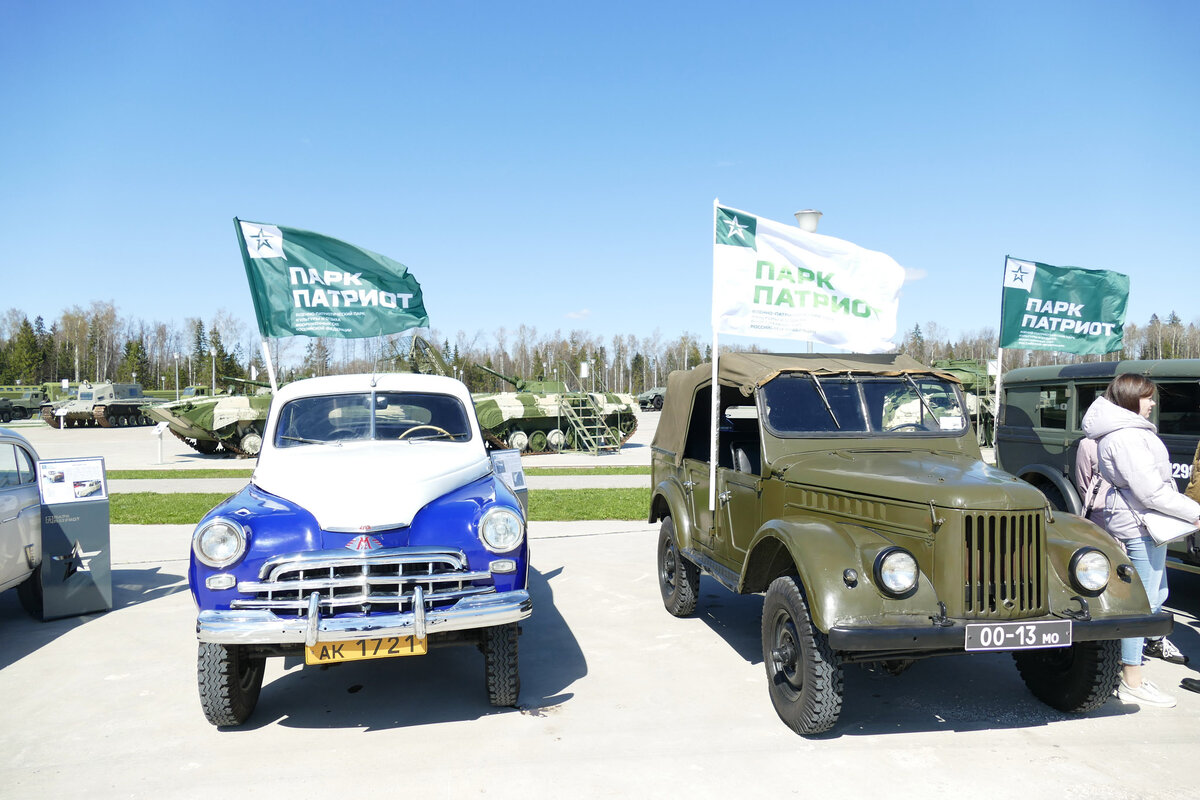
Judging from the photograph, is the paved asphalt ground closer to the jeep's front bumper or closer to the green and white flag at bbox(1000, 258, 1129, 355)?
the jeep's front bumper

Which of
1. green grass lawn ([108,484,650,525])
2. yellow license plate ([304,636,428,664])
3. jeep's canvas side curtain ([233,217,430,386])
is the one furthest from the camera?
green grass lawn ([108,484,650,525])

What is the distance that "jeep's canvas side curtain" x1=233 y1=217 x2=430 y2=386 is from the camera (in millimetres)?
8672

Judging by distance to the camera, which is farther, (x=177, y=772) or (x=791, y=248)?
(x=791, y=248)

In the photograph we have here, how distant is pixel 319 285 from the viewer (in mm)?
8945

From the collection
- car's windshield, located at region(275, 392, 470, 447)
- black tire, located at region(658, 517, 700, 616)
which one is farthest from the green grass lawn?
car's windshield, located at region(275, 392, 470, 447)

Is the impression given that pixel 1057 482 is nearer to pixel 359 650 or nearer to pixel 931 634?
pixel 931 634

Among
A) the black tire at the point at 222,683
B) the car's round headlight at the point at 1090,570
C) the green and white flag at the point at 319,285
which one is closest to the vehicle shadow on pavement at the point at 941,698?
the car's round headlight at the point at 1090,570

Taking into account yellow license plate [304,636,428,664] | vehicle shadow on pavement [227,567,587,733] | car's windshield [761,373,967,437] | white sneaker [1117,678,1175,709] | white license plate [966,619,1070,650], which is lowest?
vehicle shadow on pavement [227,567,587,733]

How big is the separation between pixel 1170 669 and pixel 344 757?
494cm

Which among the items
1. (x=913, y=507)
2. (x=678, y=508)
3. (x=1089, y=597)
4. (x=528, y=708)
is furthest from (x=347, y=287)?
(x=1089, y=597)

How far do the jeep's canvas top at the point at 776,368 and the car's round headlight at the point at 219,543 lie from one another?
3.06m

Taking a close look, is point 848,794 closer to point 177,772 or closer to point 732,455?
point 732,455

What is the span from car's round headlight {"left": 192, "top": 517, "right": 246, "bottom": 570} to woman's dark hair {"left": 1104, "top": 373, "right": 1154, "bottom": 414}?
485cm

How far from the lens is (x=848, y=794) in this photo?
11.1ft
